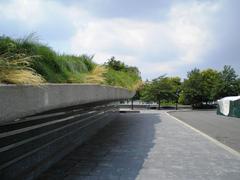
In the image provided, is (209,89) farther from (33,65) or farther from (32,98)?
(32,98)

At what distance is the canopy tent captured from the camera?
32.4 m

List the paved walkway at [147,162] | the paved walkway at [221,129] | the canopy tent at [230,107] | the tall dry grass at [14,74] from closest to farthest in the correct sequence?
the tall dry grass at [14,74] → the paved walkway at [147,162] → the paved walkway at [221,129] → the canopy tent at [230,107]

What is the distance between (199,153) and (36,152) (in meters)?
4.60

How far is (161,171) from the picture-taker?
711 centimetres

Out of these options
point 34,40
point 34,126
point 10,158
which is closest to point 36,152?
point 34,126

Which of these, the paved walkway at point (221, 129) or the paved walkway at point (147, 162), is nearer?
the paved walkway at point (147, 162)

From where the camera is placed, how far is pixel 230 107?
33906 mm

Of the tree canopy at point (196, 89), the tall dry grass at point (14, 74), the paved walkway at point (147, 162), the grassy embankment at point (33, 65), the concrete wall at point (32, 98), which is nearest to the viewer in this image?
the concrete wall at point (32, 98)

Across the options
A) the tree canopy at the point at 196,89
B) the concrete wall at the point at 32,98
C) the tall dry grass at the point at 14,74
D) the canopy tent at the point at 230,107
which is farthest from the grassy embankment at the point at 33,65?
the tree canopy at the point at 196,89

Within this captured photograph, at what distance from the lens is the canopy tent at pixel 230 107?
106ft

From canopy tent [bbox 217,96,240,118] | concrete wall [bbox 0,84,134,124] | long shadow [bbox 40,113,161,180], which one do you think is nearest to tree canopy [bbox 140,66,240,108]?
canopy tent [bbox 217,96,240,118]

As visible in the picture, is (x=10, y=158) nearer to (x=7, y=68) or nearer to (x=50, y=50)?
(x=7, y=68)

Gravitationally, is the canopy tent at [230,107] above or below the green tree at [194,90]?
below

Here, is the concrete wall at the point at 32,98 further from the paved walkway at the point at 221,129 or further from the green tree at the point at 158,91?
the green tree at the point at 158,91
